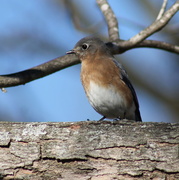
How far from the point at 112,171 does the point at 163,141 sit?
0.63 metres

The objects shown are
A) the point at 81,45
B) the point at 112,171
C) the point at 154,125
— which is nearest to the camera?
the point at 112,171

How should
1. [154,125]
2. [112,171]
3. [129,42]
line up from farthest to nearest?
[129,42] < [154,125] < [112,171]

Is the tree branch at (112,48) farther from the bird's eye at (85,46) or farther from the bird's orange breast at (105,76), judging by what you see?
the bird's eye at (85,46)

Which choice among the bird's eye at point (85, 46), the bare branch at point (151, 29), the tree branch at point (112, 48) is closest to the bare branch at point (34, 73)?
the tree branch at point (112, 48)

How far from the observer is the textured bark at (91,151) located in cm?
393

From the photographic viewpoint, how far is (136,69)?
10133 mm

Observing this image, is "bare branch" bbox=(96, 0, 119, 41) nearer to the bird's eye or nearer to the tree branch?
the tree branch

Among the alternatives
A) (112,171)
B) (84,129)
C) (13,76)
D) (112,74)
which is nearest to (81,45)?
(112,74)

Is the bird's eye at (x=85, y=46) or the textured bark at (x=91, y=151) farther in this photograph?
the bird's eye at (x=85, y=46)

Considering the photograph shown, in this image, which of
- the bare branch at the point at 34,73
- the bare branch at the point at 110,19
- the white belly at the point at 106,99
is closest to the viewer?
the bare branch at the point at 34,73

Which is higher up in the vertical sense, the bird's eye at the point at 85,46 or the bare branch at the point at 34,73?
the bird's eye at the point at 85,46

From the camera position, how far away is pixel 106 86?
617 cm

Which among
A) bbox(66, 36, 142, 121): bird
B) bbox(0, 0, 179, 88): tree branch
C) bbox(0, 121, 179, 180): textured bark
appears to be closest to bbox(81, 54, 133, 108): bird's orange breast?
bbox(66, 36, 142, 121): bird

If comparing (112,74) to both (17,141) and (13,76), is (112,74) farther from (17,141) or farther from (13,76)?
(17,141)
